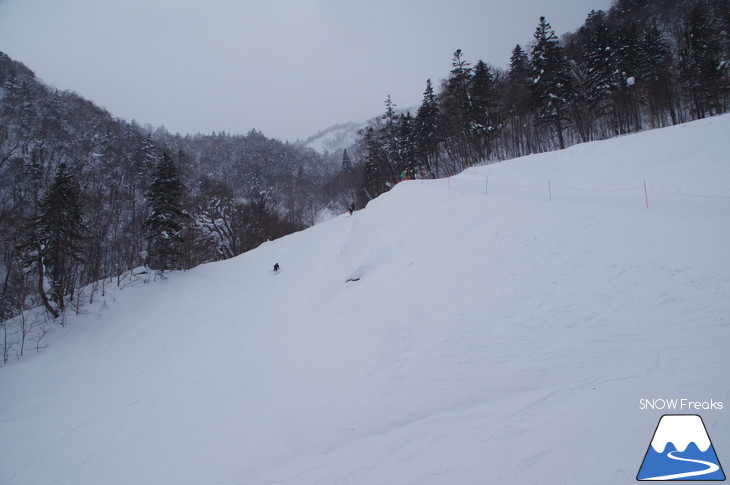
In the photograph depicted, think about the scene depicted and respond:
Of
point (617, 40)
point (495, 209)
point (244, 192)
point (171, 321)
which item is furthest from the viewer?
point (244, 192)

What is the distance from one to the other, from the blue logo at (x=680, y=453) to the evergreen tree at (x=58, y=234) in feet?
90.2

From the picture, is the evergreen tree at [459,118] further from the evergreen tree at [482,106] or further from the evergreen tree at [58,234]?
the evergreen tree at [58,234]

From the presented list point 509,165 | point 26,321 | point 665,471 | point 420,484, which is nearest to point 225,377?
point 420,484

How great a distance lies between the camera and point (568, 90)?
28484 millimetres

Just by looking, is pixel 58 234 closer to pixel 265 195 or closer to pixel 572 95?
pixel 265 195

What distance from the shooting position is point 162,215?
80.5 ft

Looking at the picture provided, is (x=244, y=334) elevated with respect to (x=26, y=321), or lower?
lower

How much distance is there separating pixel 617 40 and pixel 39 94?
91830mm

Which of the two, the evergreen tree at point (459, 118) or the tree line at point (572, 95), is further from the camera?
the evergreen tree at point (459, 118)

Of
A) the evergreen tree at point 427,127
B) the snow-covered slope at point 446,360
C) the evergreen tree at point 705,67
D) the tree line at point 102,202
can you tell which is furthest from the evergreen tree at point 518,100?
the tree line at point 102,202

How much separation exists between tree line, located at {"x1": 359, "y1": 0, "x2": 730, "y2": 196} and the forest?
0.15m

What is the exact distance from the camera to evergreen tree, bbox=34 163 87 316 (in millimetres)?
18797

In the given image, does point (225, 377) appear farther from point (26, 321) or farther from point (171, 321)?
point (26, 321)

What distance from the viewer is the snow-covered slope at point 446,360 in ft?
15.0
